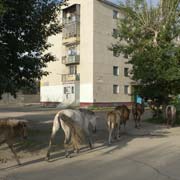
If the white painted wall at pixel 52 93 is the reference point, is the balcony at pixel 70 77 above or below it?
above

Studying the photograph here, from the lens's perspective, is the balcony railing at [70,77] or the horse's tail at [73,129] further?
the balcony railing at [70,77]

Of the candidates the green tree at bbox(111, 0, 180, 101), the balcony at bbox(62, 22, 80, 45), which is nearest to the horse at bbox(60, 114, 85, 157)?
the green tree at bbox(111, 0, 180, 101)

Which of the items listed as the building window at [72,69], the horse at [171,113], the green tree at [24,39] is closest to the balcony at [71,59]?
the building window at [72,69]

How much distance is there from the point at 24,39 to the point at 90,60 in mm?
36847

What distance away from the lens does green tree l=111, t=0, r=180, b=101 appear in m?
23.1

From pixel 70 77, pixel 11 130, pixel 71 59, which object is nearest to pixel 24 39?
pixel 11 130

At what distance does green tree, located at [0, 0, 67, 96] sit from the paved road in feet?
11.0

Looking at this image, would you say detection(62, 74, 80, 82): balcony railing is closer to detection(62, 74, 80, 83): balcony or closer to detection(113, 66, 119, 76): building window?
detection(62, 74, 80, 83): balcony

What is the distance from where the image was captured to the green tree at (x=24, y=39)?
1277 centimetres

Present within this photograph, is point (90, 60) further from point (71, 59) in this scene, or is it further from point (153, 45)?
point (153, 45)

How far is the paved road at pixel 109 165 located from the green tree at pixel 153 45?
964 cm

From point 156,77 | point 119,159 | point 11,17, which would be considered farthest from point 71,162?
point 156,77

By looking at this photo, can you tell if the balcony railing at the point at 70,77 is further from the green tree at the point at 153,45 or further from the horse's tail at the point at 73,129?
the horse's tail at the point at 73,129

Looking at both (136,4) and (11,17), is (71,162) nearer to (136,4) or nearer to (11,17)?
(11,17)
